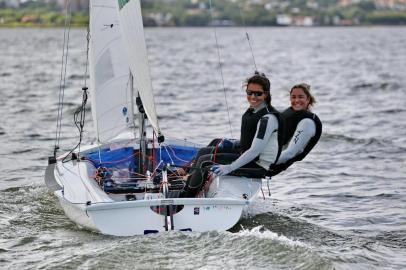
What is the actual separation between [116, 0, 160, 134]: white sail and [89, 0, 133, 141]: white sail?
3.67 feet

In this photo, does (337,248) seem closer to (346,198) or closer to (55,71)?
(346,198)

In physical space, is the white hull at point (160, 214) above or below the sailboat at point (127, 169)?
below

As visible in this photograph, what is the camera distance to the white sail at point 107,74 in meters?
9.90

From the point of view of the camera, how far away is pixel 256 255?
7.48m

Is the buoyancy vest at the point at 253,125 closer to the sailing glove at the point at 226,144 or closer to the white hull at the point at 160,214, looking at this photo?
the sailing glove at the point at 226,144

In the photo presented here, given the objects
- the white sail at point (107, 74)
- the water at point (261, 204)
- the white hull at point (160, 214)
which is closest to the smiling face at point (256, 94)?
the white hull at point (160, 214)

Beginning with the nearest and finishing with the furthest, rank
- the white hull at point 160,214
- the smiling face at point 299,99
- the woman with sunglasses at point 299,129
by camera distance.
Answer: the white hull at point 160,214 → the woman with sunglasses at point 299,129 → the smiling face at point 299,99

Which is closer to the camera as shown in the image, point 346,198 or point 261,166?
point 261,166

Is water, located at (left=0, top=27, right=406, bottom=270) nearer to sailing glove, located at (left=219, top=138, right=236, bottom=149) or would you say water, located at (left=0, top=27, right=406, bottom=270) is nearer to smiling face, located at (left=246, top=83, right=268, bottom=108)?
sailing glove, located at (left=219, top=138, right=236, bottom=149)

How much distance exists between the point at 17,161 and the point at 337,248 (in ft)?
22.2

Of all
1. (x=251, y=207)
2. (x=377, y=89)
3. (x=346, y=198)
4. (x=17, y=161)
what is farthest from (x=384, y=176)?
(x=377, y=89)

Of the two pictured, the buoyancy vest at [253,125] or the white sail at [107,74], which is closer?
the buoyancy vest at [253,125]

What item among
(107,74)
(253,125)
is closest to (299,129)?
(253,125)

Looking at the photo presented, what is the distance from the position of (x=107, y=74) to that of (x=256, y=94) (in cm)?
243
